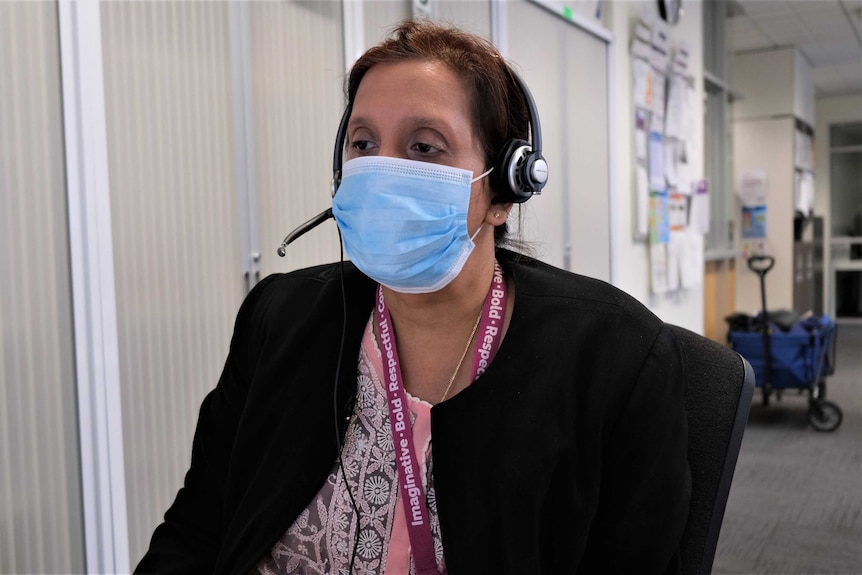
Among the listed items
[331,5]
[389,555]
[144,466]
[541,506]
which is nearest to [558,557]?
[541,506]

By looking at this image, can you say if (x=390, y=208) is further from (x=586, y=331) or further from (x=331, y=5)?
(x=331, y=5)

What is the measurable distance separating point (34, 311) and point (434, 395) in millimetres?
1011

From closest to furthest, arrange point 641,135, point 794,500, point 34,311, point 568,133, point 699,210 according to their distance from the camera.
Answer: point 34,311
point 794,500
point 568,133
point 641,135
point 699,210

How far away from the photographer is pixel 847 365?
23.4 ft

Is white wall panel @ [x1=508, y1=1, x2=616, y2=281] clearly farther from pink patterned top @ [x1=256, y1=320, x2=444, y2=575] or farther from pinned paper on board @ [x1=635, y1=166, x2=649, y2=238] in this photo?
pink patterned top @ [x1=256, y1=320, x2=444, y2=575]

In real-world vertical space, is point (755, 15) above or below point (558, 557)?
above

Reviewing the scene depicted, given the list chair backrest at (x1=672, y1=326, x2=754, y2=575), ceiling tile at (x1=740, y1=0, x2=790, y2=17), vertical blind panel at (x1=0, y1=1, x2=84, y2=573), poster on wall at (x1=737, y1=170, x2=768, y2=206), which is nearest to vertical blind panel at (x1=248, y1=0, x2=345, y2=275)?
vertical blind panel at (x1=0, y1=1, x2=84, y2=573)

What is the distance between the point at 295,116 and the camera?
2.32 metres

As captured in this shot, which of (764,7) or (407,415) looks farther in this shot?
(764,7)

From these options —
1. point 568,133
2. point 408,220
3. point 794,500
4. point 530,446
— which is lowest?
point 794,500

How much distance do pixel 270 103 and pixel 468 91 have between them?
50.9 inches

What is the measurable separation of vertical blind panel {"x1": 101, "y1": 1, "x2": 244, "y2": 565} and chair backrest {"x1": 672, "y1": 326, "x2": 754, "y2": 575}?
52.3 inches

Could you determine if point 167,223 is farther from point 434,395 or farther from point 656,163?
point 656,163

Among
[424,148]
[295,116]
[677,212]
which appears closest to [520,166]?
[424,148]
